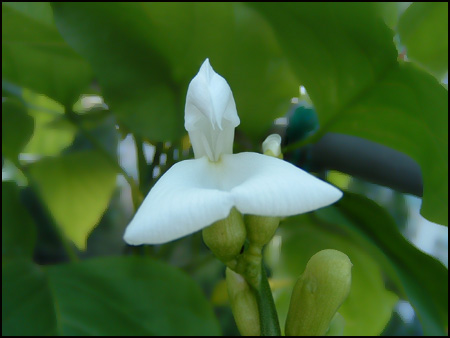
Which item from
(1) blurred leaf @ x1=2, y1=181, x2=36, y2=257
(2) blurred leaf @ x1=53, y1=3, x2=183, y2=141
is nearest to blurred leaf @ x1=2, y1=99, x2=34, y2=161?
(1) blurred leaf @ x1=2, y1=181, x2=36, y2=257

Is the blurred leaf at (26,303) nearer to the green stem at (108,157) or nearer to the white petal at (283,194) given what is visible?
the green stem at (108,157)

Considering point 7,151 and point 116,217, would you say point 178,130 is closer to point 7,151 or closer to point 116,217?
point 7,151

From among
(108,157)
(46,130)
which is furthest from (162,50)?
(46,130)

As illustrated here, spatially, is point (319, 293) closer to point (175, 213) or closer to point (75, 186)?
point (175, 213)

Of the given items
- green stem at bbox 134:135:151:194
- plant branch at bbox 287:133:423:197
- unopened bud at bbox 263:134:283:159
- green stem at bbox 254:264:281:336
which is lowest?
green stem at bbox 134:135:151:194

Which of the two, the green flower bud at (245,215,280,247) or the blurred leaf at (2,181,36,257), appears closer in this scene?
the green flower bud at (245,215,280,247)

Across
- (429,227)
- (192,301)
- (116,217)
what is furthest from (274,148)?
(429,227)

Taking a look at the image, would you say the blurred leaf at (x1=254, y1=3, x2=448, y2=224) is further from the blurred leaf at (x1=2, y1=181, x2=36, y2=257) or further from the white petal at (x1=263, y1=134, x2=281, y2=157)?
the blurred leaf at (x1=2, y1=181, x2=36, y2=257)

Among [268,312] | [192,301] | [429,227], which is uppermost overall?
[268,312]
